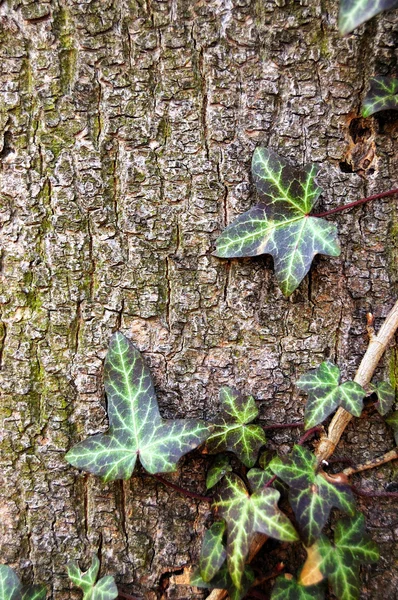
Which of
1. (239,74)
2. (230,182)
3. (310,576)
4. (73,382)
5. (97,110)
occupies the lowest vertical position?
(310,576)

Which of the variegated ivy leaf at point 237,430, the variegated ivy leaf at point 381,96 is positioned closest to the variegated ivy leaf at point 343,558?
the variegated ivy leaf at point 237,430

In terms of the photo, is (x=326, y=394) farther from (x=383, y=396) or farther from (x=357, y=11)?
(x=357, y=11)

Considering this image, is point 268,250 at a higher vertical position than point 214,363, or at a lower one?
higher

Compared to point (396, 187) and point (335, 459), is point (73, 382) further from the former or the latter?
point (396, 187)

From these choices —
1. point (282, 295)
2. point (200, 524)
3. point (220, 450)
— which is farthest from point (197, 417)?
point (282, 295)

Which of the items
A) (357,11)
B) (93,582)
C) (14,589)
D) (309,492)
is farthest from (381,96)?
(14,589)

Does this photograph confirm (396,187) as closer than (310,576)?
No
